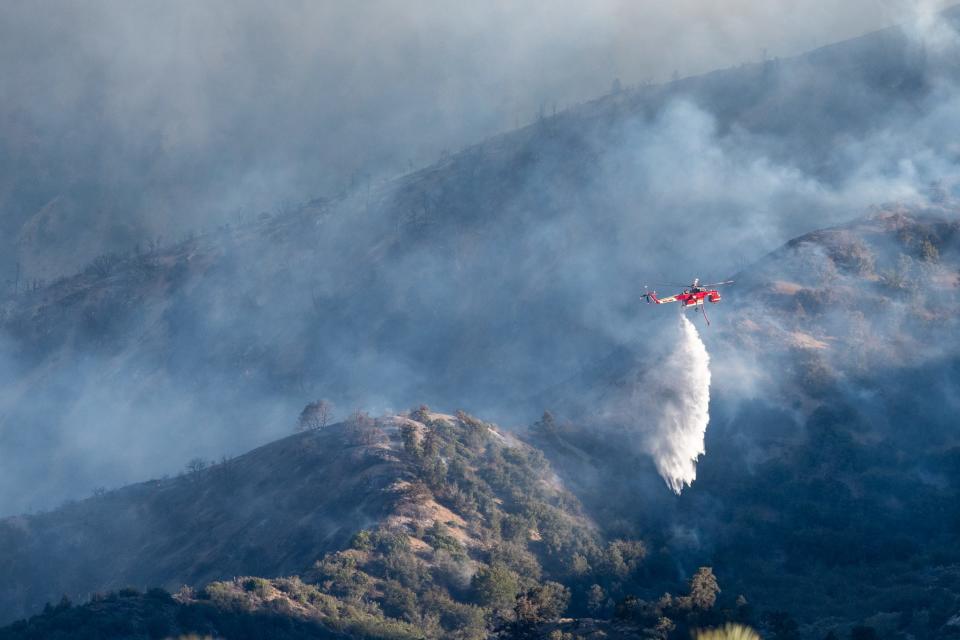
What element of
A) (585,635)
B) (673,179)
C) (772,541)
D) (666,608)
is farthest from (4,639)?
(673,179)

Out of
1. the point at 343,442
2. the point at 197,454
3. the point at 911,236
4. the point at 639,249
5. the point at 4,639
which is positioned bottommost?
the point at 4,639

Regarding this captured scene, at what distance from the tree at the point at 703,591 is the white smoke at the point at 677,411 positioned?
1174 inches

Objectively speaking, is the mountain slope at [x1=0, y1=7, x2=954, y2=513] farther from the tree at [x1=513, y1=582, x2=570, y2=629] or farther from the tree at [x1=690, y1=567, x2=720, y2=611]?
the tree at [x1=690, y1=567, x2=720, y2=611]

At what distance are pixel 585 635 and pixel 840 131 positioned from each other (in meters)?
138

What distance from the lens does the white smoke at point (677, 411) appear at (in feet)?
355

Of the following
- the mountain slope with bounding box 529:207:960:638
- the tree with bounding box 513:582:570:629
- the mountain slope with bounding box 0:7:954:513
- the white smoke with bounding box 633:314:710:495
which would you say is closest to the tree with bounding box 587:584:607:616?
the tree with bounding box 513:582:570:629

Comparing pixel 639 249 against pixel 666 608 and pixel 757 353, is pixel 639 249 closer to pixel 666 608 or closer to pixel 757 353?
pixel 757 353

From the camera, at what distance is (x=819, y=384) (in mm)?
113875

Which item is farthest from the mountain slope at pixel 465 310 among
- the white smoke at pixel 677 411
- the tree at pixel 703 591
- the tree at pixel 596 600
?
the tree at pixel 703 591

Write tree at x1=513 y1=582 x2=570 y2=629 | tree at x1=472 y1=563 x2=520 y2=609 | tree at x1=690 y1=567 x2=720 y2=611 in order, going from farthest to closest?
tree at x1=472 y1=563 x2=520 y2=609 → tree at x1=690 y1=567 x2=720 y2=611 → tree at x1=513 y1=582 x2=570 y2=629

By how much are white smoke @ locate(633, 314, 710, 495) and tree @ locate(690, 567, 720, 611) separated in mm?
29813

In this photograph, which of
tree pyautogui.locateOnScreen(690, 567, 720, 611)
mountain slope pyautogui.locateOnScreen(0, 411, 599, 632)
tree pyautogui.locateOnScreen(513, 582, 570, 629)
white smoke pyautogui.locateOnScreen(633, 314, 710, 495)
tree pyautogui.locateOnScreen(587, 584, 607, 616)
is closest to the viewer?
tree pyautogui.locateOnScreen(513, 582, 570, 629)

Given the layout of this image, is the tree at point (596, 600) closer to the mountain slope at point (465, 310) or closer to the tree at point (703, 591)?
the tree at point (703, 591)

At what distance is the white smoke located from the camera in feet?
355
